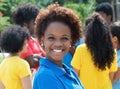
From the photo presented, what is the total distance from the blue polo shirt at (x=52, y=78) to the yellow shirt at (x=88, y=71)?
4.29ft

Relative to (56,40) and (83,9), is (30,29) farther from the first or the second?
(83,9)

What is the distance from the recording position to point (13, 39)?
4.01 meters

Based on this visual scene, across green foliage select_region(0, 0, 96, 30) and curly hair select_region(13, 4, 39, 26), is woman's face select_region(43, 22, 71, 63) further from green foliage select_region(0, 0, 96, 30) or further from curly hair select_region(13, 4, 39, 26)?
green foliage select_region(0, 0, 96, 30)

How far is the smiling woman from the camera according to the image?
→ 96.2 inches

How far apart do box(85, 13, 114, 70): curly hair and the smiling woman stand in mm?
1232

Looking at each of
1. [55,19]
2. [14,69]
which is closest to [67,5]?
[14,69]

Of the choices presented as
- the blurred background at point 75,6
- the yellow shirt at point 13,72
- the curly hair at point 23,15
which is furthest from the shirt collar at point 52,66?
the blurred background at point 75,6

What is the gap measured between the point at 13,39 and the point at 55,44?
151 cm

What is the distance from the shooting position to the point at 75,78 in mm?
2771

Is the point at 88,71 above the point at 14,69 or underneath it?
underneath

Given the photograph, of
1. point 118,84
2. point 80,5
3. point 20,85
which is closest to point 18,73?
point 20,85

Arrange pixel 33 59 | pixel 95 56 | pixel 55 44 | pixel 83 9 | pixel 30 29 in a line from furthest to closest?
pixel 83 9 → pixel 30 29 → pixel 33 59 → pixel 95 56 → pixel 55 44

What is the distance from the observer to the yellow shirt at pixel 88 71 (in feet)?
13.2

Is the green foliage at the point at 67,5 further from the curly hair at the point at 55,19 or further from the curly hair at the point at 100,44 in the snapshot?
the curly hair at the point at 55,19
